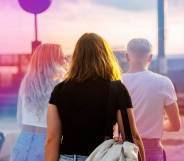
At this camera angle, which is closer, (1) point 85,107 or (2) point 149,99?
(1) point 85,107

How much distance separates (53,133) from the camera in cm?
205

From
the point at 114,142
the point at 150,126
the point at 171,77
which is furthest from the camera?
the point at 171,77

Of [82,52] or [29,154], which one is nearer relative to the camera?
[82,52]

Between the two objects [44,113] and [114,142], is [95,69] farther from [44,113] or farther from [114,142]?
[44,113]

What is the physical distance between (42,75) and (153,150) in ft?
2.20

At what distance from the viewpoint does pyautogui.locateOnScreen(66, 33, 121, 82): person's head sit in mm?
2045

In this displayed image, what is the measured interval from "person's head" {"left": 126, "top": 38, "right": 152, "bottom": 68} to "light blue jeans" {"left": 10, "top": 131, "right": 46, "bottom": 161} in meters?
0.59

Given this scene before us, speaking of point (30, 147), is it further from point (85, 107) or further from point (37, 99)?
point (85, 107)

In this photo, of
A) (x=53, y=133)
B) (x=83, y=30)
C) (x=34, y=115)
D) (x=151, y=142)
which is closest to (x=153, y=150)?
(x=151, y=142)

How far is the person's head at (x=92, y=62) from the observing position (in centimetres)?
204

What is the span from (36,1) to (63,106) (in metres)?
1.30

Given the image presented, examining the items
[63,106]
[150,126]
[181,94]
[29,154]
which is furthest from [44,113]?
[181,94]

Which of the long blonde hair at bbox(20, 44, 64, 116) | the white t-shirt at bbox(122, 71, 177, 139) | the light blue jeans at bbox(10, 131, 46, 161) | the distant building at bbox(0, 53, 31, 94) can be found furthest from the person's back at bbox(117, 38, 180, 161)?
the distant building at bbox(0, 53, 31, 94)

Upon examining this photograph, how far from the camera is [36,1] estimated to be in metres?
3.19
